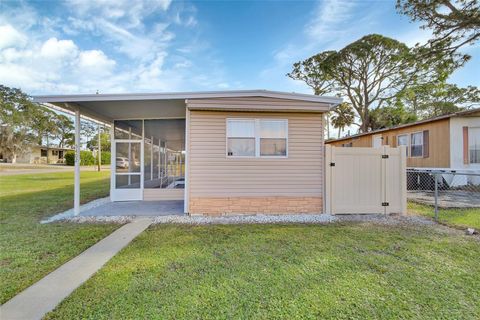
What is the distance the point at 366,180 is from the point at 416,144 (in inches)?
336

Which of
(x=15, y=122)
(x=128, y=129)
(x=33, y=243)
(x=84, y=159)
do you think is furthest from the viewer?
(x=84, y=159)

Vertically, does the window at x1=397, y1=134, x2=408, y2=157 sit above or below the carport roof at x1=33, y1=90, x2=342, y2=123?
below

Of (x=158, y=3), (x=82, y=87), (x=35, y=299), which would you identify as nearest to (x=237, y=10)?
(x=158, y=3)

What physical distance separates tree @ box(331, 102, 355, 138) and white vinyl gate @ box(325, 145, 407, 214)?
23.6m

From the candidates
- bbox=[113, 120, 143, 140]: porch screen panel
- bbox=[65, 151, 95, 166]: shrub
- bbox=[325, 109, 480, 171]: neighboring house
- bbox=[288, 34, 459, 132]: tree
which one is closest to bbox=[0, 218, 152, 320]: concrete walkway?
bbox=[113, 120, 143, 140]: porch screen panel

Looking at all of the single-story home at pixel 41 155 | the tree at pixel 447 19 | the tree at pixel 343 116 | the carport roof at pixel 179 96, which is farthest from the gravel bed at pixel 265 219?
the single-story home at pixel 41 155

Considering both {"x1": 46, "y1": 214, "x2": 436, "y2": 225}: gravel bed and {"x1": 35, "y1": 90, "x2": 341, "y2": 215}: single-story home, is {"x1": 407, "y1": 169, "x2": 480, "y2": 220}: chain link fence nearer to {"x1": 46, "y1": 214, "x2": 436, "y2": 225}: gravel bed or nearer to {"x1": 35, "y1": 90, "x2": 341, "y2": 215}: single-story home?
{"x1": 46, "y1": 214, "x2": 436, "y2": 225}: gravel bed

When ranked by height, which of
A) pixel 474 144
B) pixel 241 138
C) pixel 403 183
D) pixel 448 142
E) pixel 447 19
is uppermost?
pixel 447 19

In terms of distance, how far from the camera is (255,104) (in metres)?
6.25

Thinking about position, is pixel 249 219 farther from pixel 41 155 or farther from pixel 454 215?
pixel 41 155

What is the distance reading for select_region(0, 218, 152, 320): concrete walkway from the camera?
2.36 meters

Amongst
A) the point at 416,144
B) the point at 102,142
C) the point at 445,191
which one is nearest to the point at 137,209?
the point at 445,191

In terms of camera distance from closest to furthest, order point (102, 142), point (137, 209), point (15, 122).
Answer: point (137, 209), point (15, 122), point (102, 142)

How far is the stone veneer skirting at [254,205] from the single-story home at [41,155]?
Answer: 48052 mm
